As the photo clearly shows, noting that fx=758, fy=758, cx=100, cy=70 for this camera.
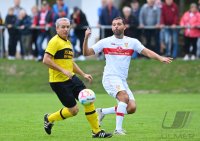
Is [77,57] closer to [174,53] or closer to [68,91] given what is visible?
[174,53]

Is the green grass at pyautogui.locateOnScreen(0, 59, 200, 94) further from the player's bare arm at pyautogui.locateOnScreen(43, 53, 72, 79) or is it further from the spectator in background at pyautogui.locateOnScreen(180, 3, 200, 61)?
the player's bare arm at pyautogui.locateOnScreen(43, 53, 72, 79)

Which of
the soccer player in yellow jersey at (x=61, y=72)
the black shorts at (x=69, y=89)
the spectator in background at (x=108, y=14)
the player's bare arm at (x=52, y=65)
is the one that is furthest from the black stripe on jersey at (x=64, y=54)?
the spectator in background at (x=108, y=14)

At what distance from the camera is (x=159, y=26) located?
96.6 ft

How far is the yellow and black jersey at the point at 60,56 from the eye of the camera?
14258 mm

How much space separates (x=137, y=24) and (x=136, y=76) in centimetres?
202

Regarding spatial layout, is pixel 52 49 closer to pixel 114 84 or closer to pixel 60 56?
pixel 60 56

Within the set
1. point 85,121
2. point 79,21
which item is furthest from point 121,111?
point 79,21

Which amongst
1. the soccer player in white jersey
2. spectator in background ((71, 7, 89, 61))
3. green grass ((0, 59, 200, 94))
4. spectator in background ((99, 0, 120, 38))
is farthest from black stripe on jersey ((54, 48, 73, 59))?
spectator in background ((71, 7, 89, 61))

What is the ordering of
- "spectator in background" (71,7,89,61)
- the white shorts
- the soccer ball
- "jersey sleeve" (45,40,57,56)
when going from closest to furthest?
1. the soccer ball
2. "jersey sleeve" (45,40,57,56)
3. the white shorts
4. "spectator in background" (71,7,89,61)

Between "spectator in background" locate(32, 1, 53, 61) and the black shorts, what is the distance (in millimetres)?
15631

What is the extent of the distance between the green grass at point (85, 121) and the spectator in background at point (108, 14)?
150 inches

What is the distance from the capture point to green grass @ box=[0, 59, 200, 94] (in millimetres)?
28703

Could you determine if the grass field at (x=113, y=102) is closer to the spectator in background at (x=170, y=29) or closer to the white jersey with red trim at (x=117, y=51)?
the spectator in background at (x=170, y=29)

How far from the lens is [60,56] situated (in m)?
14.3
